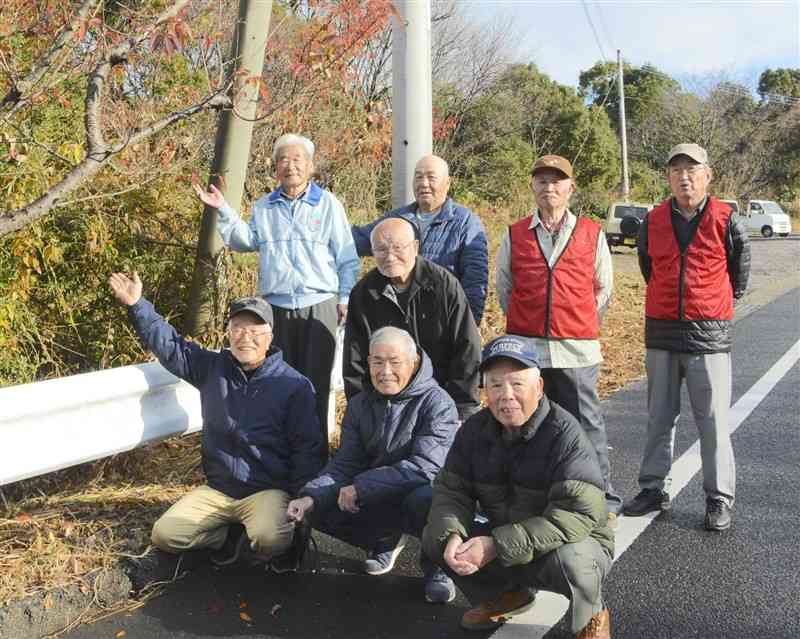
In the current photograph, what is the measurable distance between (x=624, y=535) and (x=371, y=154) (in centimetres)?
595

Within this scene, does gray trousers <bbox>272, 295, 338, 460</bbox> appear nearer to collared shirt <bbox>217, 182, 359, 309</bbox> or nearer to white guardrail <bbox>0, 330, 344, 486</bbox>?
collared shirt <bbox>217, 182, 359, 309</bbox>

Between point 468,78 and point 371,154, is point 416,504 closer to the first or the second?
point 371,154

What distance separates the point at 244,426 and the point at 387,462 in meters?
0.70

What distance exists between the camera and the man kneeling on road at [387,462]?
12.4 feet

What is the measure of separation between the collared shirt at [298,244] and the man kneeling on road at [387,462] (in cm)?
88

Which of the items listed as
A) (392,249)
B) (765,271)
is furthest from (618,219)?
(392,249)

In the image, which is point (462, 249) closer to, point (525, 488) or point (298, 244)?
point (298, 244)

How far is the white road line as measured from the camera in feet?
11.2

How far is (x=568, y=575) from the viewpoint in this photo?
3.17 metres

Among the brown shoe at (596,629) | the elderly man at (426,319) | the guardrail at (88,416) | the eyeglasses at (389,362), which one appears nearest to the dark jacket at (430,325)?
the elderly man at (426,319)

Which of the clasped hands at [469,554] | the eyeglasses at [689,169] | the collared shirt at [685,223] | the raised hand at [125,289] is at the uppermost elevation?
the eyeglasses at [689,169]

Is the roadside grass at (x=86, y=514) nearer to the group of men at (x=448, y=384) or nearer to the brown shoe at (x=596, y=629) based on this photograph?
the group of men at (x=448, y=384)

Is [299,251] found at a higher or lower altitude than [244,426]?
higher

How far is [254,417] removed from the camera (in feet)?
13.3
